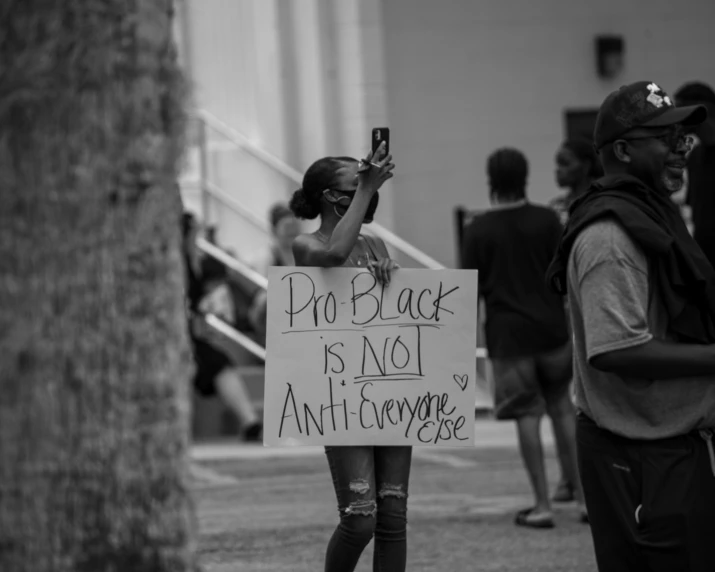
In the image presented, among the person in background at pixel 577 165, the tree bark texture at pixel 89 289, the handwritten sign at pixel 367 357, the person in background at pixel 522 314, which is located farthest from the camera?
the person in background at pixel 577 165

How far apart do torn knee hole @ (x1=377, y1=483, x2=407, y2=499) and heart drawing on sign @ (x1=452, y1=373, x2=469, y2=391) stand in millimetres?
413

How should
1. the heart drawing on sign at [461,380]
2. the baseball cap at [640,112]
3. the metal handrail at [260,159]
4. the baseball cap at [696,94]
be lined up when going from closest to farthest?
the baseball cap at [640,112]
the heart drawing on sign at [461,380]
the baseball cap at [696,94]
the metal handrail at [260,159]

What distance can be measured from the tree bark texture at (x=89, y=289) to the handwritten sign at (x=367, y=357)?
1803 mm

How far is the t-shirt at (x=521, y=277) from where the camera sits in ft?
28.7

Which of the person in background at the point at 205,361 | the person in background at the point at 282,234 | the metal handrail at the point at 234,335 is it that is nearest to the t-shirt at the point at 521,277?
the person in background at the point at 205,361

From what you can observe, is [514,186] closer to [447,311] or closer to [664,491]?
[447,311]

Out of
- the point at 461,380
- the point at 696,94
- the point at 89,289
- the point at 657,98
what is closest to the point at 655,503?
the point at 657,98

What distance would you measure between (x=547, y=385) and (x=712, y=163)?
1457mm

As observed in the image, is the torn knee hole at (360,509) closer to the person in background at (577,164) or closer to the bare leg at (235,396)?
the person in background at (577,164)

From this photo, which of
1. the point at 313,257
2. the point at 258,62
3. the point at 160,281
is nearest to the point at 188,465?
the point at 160,281

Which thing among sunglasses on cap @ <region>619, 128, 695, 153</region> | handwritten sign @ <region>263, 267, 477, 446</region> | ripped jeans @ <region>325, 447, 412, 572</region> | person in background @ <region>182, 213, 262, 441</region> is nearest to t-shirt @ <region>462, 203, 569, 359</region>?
handwritten sign @ <region>263, 267, 477, 446</region>

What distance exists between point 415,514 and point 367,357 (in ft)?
11.8

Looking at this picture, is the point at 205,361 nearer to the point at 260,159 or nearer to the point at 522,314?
the point at 260,159

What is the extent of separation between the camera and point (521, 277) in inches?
347
